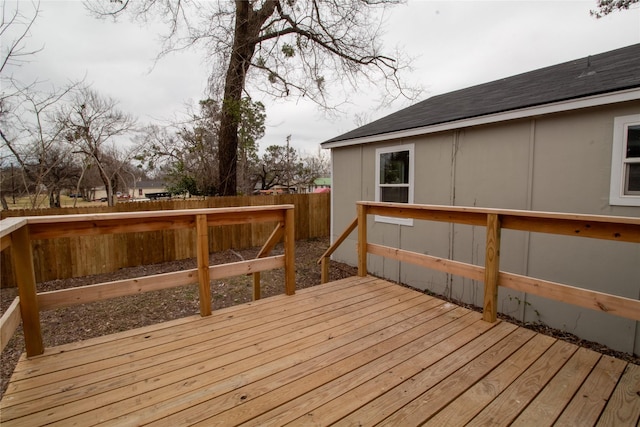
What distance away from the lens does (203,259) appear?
2637 millimetres

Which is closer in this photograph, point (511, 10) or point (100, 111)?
point (511, 10)

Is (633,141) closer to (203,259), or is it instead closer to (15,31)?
(203,259)

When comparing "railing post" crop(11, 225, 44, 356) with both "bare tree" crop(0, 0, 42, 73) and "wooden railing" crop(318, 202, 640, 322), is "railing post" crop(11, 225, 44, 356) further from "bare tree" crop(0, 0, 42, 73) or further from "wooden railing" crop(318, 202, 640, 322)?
"bare tree" crop(0, 0, 42, 73)

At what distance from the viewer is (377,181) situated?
6.37 m

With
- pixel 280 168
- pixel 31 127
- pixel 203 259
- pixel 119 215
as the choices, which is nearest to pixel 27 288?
pixel 119 215

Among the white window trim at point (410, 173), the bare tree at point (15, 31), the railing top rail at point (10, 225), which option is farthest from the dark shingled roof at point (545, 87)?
the bare tree at point (15, 31)

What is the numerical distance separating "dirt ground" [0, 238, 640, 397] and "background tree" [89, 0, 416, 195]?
4.20 meters

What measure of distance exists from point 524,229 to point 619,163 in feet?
7.03

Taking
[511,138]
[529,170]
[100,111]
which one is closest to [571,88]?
[511,138]

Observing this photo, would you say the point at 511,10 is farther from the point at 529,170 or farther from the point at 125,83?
the point at 125,83

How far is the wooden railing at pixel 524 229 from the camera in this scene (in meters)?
1.94

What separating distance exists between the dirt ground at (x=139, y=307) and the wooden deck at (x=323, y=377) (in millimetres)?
2217

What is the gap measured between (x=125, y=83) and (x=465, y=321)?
37.3 ft

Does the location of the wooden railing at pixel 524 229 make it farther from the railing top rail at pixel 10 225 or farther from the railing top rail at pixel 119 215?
the railing top rail at pixel 10 225
